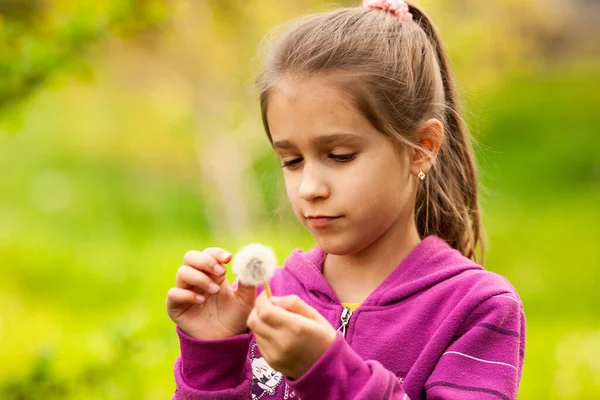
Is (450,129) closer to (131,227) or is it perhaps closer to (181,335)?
(181,335)

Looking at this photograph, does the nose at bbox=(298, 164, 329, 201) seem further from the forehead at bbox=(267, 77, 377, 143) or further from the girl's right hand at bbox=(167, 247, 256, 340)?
the girl's right hand at bbox=(167, 247, 256, 340)

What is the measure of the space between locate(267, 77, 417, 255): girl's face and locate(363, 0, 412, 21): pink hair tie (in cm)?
44

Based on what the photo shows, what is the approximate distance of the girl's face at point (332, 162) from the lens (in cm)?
200

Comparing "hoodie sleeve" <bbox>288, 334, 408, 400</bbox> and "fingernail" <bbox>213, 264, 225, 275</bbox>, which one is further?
"fingernail" <bbox>213, 264, 225, 275</bbox>

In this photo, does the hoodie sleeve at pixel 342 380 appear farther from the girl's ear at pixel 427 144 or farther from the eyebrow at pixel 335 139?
the girl's ear at pixel 427 144

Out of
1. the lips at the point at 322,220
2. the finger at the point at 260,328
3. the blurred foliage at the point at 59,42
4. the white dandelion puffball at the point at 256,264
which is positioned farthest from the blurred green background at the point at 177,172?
the finger at the point at 260,328

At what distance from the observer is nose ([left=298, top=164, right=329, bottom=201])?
78.0 inches

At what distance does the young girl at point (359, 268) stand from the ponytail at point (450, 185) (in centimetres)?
8

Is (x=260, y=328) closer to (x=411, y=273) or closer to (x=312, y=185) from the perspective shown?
(x=312, y=185)

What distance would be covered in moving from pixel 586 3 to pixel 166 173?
16.8ft

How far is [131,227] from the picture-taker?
799 centimetres

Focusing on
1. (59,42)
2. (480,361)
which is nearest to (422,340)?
(480,361)

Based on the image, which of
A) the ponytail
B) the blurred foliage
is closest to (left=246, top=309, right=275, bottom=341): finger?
the ponytail

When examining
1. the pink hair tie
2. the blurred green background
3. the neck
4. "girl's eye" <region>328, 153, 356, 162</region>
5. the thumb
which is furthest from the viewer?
the blurred green background
